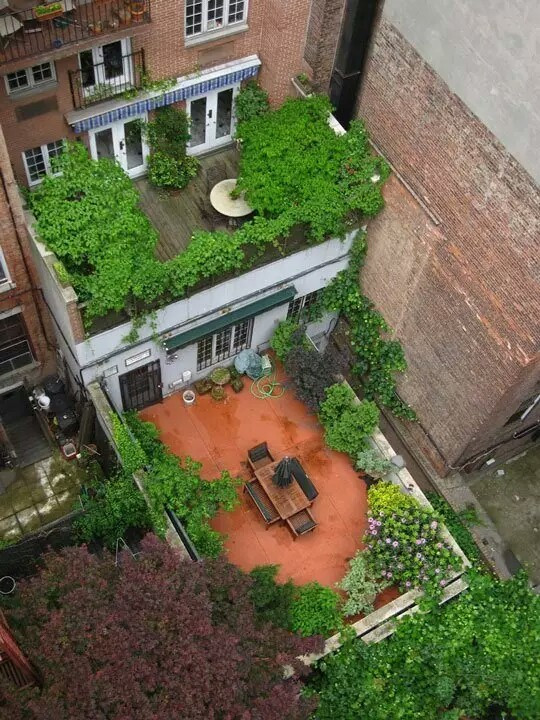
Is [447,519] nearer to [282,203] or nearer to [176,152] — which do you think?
[282,203]

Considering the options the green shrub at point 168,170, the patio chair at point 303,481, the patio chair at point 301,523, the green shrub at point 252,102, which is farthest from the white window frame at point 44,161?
the patio chair at point 301,523

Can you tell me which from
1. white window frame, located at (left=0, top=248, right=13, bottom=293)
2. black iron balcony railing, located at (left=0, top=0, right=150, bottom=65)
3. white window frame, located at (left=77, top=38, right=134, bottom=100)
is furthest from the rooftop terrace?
black iron balcony railing, located at (left=0, top=0, right=150, bottom=65)

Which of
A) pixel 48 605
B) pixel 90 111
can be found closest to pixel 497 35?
pixel 90 111

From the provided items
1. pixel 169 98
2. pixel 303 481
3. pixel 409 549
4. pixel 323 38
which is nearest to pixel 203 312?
pixel 303 481

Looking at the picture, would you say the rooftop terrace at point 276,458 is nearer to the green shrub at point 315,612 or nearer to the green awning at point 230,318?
the green shrub at point 315,612

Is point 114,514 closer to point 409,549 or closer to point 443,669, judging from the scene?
point 409,549

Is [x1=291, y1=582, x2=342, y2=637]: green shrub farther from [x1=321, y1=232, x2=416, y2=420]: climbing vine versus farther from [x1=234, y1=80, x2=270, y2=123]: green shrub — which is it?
[x1=234, y1=80, x2=270, y2=123]: green shrub
